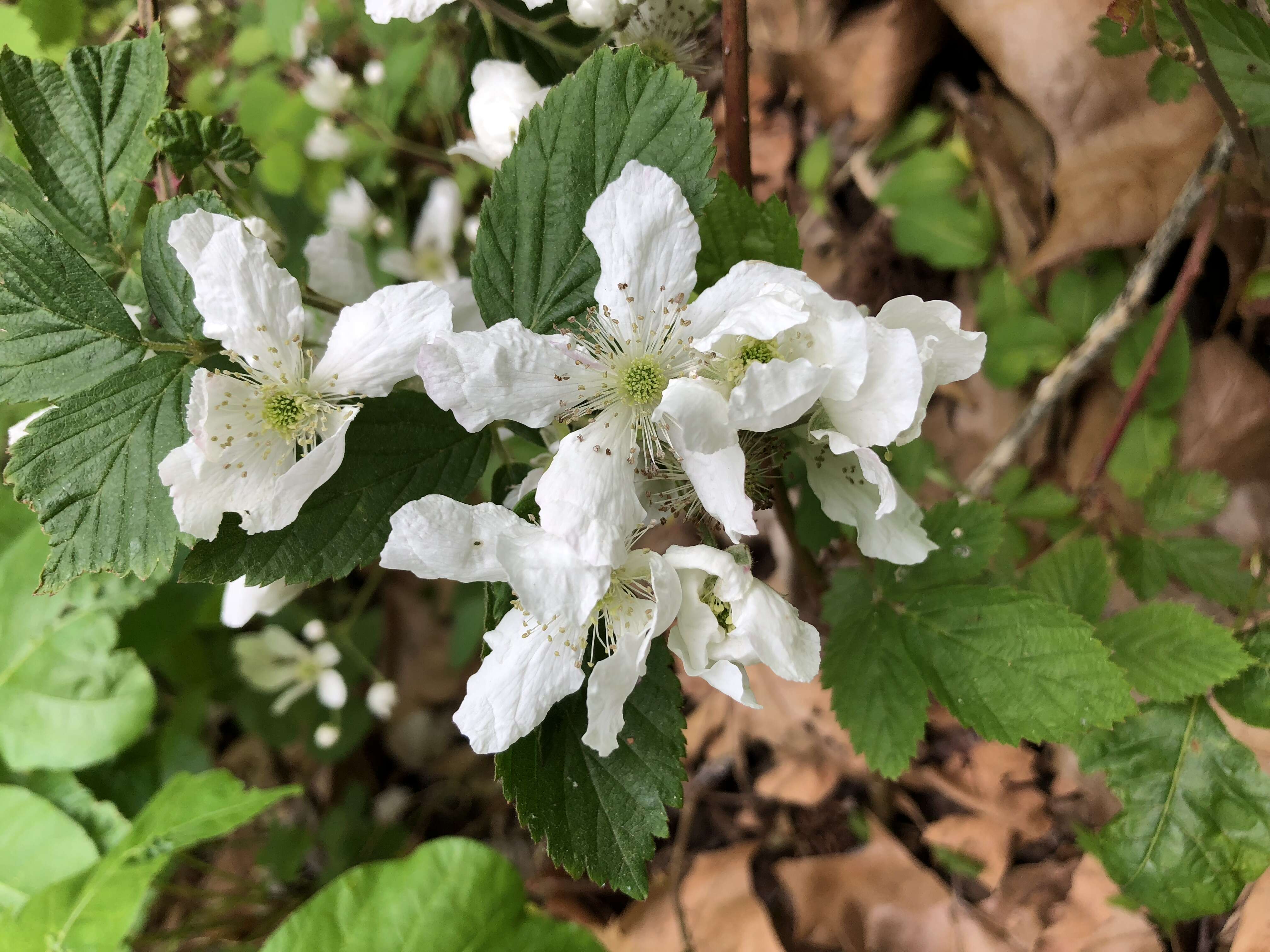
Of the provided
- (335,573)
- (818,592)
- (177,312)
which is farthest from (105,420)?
(818,592)

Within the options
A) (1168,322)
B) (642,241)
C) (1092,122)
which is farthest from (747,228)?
(1092,122)

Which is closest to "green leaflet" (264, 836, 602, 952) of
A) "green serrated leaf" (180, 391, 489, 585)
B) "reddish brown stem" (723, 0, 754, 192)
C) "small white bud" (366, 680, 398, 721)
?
"small white bud" (366, 680, 398, 721)

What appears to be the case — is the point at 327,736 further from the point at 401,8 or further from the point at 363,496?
the point at 401,8

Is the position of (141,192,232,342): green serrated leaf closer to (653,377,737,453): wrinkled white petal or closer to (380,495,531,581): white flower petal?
(380,495,531,581): white flower petal

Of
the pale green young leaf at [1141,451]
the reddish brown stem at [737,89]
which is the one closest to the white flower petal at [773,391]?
the reddish brown stem at [737,89]

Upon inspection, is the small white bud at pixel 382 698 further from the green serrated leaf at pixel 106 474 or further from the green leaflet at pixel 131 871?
the green serrated leaf at pixel 106 474

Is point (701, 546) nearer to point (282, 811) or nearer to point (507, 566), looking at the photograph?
point (507, 566)
